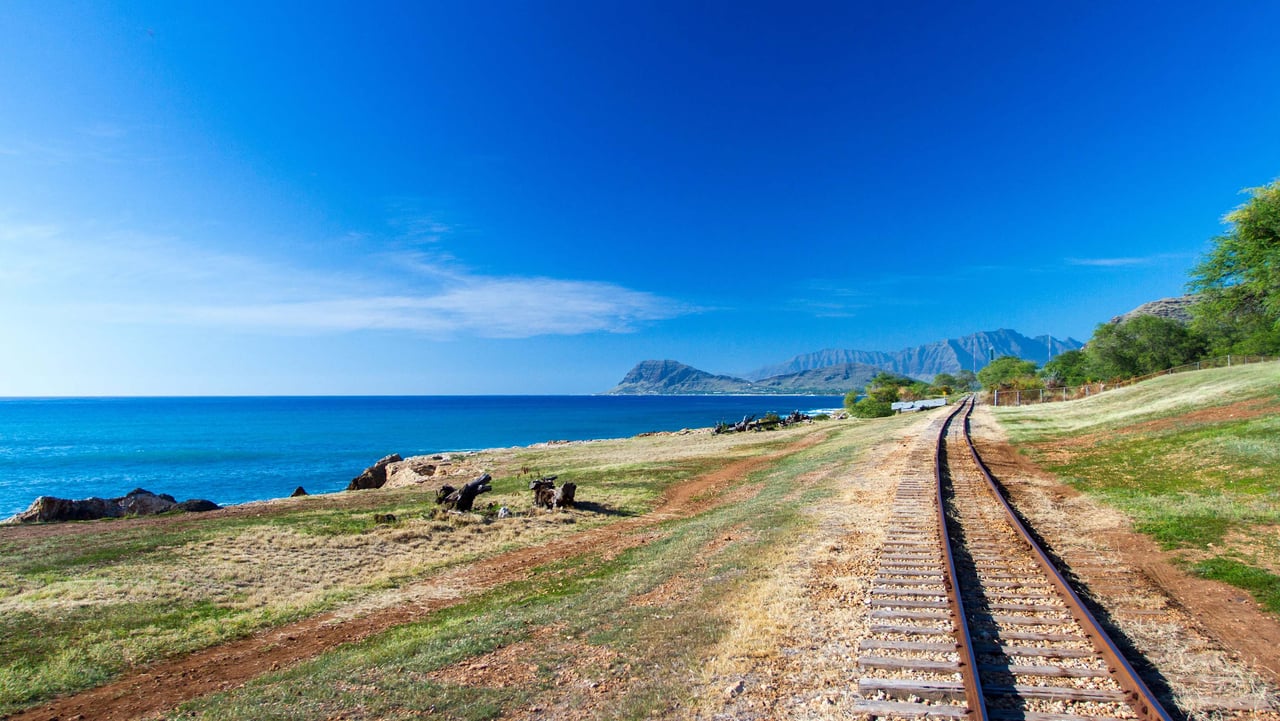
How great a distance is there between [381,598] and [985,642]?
11.5m

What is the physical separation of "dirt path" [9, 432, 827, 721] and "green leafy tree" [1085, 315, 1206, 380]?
3818 inches

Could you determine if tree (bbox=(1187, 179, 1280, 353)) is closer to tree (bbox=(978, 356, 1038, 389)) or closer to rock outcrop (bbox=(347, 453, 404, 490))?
rock outcrop (bbox=(347, 453, 404, 490))

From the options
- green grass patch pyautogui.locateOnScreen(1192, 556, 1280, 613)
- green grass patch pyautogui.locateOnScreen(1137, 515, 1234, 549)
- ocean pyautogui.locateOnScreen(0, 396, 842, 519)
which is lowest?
ocean pyautogui.locateOnScreen(0, 396, 842, 519)

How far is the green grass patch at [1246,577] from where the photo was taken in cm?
896

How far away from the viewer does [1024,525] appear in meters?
13.8

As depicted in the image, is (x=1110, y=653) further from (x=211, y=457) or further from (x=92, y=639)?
(x=211, y=457)

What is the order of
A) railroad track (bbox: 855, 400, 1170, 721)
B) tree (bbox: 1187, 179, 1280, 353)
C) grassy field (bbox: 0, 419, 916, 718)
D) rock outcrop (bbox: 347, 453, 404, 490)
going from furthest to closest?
rock outcrop (bbox: 347, 453, 404, 490) → tree (bbox: 1187, 179, 1280, 353) → grassy field (bbox: 0, 419, 916, 718) → railroad track (bbox: 855, 400, 1170, 721)

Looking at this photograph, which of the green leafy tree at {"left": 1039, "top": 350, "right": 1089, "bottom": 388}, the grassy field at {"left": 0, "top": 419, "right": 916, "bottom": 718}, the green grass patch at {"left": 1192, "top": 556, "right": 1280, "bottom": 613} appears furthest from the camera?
the green leafy tree at {"left": 1039, "top": 350, "right": 1089, "bottom": 388}

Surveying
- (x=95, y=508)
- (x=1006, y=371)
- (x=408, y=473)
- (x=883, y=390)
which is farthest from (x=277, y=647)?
(x=1006, y=371)

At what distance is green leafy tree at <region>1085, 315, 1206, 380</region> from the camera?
8444 centimetres

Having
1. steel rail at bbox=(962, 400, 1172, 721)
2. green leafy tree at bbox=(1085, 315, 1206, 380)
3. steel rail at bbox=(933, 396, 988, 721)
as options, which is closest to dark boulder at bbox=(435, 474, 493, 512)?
steel rail at bbox=(933, 396, 988, 721)

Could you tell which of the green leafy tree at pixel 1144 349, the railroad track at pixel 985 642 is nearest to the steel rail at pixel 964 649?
the railroad track at pixel 985 642

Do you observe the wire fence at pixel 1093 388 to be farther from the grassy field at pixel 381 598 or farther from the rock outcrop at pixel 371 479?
the rock outcrop at pixel 371 479

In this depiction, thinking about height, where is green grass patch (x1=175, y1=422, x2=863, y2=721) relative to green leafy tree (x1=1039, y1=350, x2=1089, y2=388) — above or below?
below
